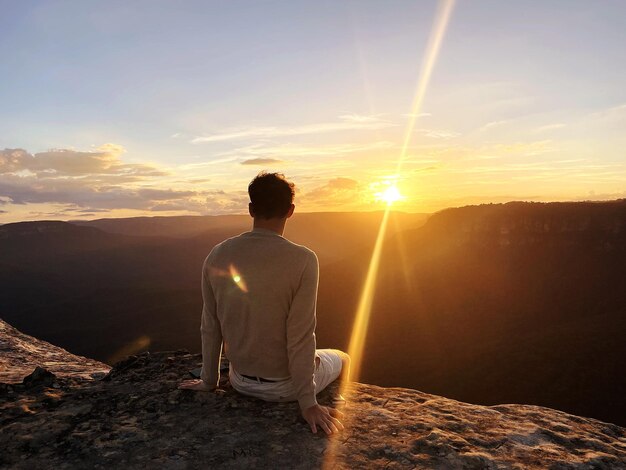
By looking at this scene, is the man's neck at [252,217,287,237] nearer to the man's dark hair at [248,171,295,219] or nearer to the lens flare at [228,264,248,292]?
the man's dark hair at [248,171,295,219]

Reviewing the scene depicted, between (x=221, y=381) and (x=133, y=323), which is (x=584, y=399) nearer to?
(x=221, y=381)

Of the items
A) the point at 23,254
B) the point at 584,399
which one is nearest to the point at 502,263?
the point at 584,399

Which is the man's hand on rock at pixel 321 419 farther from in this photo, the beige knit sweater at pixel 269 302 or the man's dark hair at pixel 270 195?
the man's dark hair at pixel 270 195

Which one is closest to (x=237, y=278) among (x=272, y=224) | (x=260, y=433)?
(x=272, y=224)

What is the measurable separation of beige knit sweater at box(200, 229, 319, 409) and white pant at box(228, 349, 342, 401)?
0.10 metres

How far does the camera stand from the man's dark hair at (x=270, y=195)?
8.74 feet

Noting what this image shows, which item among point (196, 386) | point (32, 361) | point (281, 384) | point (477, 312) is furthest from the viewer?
point (477, 312)

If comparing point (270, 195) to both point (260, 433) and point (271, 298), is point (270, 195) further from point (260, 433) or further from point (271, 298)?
point (260, 433)

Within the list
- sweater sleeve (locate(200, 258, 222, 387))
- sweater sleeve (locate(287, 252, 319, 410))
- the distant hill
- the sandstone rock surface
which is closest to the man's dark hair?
sweater sleeve (locate(287, 252, 319, 410))

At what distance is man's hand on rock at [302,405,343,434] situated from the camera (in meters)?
2.68

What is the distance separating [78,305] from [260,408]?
80842 mm

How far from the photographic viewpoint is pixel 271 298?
273 cm

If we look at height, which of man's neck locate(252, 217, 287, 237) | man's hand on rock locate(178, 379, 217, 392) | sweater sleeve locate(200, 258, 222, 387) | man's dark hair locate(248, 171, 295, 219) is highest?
man's dark hair locate(248, 171, 295, 219)

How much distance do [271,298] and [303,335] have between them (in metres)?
0.32
